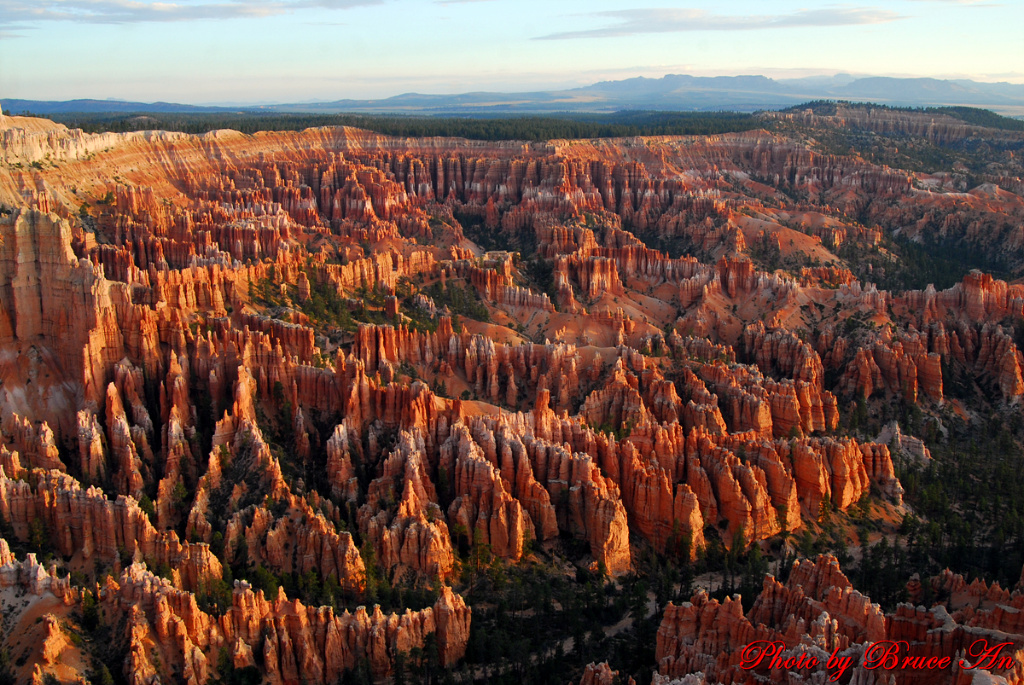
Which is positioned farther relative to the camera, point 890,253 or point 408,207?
point 408,207

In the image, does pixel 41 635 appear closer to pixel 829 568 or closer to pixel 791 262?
pixel 829 568

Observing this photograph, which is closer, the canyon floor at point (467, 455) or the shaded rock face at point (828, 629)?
the shaded rock face at point (828, 629)

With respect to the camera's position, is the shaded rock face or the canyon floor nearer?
the shaded rock face

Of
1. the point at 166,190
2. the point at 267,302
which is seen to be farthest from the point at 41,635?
the point at 166,190

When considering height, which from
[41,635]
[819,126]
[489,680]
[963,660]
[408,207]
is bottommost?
[489,680]

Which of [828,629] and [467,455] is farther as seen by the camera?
[467,455]

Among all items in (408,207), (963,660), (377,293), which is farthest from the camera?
(408,207)

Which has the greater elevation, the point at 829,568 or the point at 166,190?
the point at 166,190

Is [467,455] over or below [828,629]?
over
